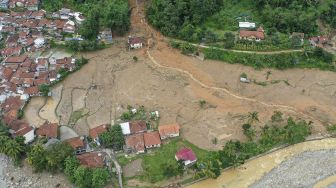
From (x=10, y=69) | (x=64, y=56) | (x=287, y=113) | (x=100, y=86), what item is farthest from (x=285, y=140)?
(x=10, y=69)

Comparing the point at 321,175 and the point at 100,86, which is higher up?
the point at 100,86

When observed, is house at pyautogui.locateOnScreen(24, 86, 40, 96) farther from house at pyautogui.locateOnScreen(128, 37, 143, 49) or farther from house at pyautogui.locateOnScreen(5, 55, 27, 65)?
house at pyautogui.locateOnScreen(128, 37, 143, 49)

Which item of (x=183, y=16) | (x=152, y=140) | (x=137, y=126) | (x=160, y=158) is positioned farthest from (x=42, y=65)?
(x=160, y=158)

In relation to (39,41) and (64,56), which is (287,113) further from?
(39,41)

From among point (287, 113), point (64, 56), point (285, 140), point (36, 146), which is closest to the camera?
point (36, 146)

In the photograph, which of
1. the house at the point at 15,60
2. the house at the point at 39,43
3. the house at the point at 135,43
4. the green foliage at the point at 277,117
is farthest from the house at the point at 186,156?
the house at the point at 39,43
